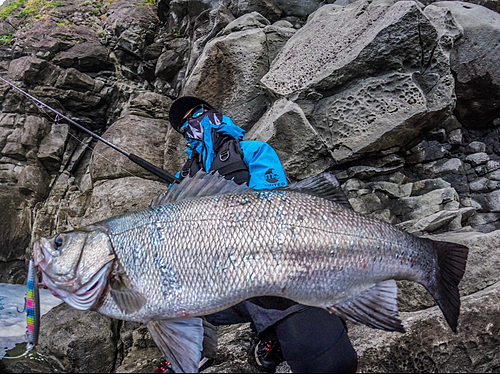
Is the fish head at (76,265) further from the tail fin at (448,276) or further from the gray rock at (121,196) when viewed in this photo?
the gray rock at (121,196)

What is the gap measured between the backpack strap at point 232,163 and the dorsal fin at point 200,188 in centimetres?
92

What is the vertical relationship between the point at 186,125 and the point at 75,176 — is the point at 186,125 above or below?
above

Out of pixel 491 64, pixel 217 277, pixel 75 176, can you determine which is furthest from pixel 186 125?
pixel 75 176

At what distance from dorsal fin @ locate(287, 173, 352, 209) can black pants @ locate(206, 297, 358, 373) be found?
2.71 feet

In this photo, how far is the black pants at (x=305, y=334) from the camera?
2.19m

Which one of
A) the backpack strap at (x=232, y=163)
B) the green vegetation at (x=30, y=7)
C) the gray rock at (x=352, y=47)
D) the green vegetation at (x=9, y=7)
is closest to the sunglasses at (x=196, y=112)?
the backpack strap at (x=232, y=163)

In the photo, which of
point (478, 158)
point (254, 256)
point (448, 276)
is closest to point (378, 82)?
point (478, 158)

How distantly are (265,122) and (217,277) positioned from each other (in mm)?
3942

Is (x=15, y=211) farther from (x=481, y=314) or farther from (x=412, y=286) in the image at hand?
(x=481, y=314)

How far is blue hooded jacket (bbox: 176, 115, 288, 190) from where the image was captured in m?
3.42

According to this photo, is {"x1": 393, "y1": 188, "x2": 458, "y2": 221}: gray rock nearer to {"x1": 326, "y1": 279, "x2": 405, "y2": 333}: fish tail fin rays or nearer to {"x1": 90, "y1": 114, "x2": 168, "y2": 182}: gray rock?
{"x1": 326, "y1": 279, "x2": 405, "y2": 333}: fish tail fin rays

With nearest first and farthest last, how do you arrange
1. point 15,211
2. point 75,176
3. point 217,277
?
point 217,277 < point 15,211 < point 75,176

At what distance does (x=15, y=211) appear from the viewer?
28.3ft

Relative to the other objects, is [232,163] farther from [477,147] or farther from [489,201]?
[477,147]
